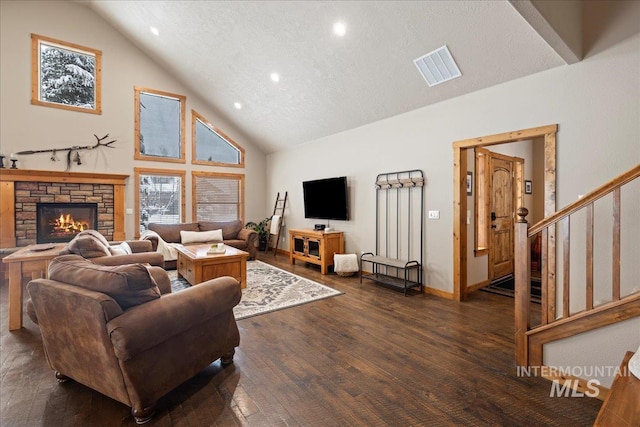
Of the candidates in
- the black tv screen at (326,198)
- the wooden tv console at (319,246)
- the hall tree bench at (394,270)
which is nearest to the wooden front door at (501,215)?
the hall tree bench at (394,270)

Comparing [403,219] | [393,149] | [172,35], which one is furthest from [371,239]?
[172,35]

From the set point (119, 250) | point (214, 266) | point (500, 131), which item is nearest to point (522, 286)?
point (500, 131)

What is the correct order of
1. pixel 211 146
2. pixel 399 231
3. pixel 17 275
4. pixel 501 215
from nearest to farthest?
pixel 17 275, pixel 399 231, pixel 501 215, pixel 211 146

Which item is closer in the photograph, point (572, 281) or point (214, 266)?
point (572, 281)

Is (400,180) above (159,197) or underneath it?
above

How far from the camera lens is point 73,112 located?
6.02m

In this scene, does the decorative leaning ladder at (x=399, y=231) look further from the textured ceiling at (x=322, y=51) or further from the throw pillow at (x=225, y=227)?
the throw pillow at (x=225, y=227)

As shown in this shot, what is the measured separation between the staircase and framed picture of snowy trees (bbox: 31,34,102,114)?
7731mm

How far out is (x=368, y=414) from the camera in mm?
1888

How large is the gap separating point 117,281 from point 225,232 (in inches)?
205

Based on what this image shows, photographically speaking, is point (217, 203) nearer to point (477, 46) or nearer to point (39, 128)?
point (39, 128)

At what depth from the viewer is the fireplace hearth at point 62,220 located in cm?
570

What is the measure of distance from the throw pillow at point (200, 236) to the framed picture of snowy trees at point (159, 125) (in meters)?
1.95

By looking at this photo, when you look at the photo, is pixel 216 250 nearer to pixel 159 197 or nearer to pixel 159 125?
pixel 159 197
